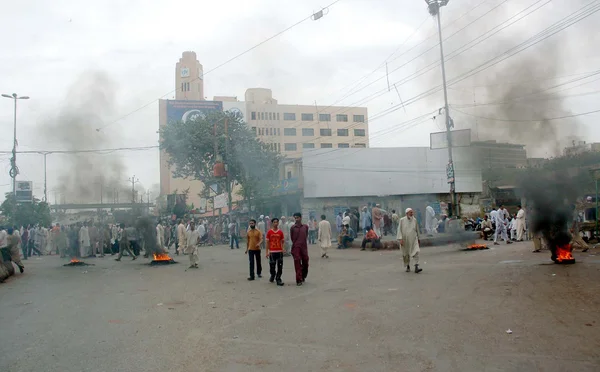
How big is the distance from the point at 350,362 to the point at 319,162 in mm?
32268

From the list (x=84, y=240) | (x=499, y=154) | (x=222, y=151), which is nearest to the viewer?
(x=84, y=240)

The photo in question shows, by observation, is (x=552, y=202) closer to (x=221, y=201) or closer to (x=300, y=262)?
(x=300, y=262)

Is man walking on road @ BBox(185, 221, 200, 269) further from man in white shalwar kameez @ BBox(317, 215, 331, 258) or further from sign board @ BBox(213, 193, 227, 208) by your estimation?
sign board @ BBox(213, 193, 227, 208)

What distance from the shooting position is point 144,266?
648 inches

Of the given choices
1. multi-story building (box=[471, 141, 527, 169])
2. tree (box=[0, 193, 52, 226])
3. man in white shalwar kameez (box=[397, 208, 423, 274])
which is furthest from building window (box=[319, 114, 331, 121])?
man in white shalwar kameez (box=[397, 208, 423, 274])

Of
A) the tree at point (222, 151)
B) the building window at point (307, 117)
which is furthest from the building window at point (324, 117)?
the tree at point (222, 151)

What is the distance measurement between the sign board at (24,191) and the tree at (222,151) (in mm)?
9866

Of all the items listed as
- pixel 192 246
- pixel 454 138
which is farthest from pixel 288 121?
pixel 192 246

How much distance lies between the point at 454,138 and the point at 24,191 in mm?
29256

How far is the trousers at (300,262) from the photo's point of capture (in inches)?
414

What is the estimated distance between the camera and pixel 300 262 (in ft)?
34.8

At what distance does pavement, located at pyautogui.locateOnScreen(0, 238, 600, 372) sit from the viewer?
500 cm

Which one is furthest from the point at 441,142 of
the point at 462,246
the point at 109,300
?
the point at 109,300

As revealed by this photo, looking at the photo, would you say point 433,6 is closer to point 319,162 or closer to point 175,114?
point 319,162
